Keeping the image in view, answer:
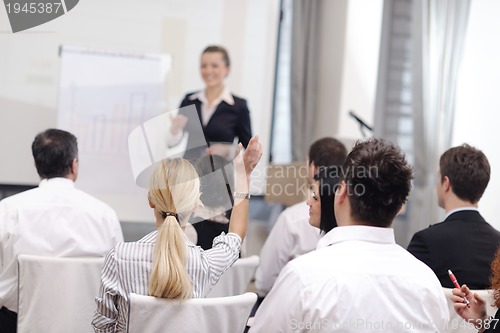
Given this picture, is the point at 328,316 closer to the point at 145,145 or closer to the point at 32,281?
the point at 32,281

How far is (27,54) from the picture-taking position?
455 centimetres

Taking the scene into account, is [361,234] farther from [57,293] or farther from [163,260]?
[57,293]

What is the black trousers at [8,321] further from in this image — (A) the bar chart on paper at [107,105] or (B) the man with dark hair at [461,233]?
(A) the bar chart on paper at [107,105]

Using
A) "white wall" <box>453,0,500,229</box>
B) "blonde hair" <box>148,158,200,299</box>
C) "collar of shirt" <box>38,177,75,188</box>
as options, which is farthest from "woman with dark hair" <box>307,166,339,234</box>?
"white wall" <box>453,0,500,229</box>

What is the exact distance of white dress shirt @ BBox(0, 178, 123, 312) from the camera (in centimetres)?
268

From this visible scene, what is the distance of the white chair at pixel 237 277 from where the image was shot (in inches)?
104

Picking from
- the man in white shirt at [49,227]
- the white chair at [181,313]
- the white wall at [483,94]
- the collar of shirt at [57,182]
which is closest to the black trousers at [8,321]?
the man in white shirt at [49,227]

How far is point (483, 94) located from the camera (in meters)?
3.96

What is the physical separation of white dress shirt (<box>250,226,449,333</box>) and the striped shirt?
0.36 metres

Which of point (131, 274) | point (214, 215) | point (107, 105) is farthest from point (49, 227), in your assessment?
point (107, 105)

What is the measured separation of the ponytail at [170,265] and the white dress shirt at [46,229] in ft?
2.65

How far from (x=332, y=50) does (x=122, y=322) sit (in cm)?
390

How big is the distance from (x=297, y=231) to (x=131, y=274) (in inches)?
58.6

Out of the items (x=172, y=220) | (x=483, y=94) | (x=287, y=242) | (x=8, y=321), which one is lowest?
(x=8, y=321)
